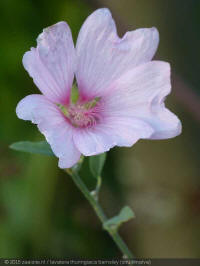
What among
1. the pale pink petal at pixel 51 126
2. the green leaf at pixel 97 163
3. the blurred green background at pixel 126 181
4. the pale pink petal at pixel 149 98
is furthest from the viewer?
the blurred green background at pixel 126 181

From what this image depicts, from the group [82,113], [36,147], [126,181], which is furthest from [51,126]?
[126,181]

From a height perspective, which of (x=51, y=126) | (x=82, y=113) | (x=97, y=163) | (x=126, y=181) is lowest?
(x=126, y=181)

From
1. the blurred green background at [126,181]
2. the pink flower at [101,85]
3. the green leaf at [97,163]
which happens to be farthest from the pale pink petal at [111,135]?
the blurred green background at [126,181]

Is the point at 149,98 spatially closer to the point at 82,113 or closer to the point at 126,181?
the point at 82,113

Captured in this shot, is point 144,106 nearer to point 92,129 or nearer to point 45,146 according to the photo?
point 92,129

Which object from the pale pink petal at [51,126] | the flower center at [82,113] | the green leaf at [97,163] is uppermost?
the pale pink petal at [51,126]

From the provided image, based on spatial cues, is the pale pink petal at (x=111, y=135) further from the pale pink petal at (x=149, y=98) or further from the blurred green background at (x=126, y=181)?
the blurred green background at (x=126, y=181)

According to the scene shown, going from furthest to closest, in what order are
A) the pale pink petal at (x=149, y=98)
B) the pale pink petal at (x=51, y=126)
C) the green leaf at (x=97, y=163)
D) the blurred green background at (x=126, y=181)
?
the blurred green background at (x=126, y=181) → the green leaf at (x=97, y=163) → the pale pink petal at (x=149, y=98) → the pale pink petal at (x=51, y=126)
